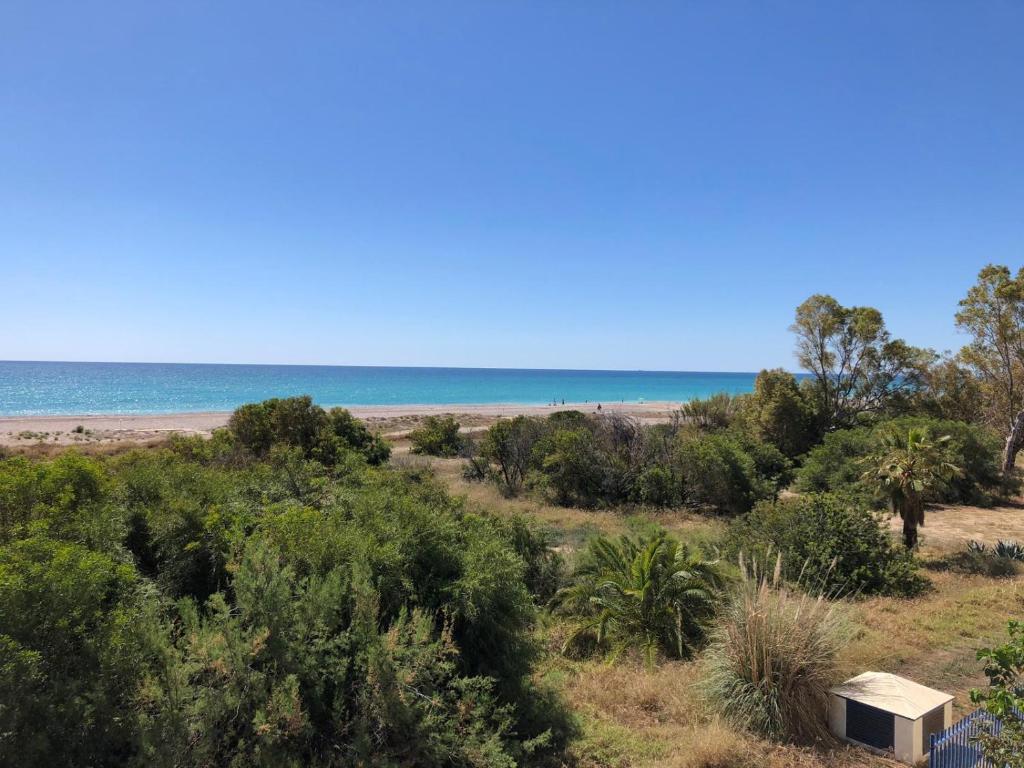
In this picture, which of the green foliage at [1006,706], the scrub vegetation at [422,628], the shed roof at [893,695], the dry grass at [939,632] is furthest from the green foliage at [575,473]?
the green foliage at [1006,706]

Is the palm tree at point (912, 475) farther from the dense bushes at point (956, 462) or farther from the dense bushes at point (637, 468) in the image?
the dense bushes at point (956, 462)

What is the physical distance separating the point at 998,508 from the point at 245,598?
2594cm

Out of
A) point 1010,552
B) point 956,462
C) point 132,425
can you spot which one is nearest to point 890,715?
point 1010,552

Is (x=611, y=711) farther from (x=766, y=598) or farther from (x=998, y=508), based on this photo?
(x=998, y=508)

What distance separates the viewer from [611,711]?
5898 millimetres

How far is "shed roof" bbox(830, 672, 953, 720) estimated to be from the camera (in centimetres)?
515

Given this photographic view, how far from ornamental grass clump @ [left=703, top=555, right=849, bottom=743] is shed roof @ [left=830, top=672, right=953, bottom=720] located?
224mm

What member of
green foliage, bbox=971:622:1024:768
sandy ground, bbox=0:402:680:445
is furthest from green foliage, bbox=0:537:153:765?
sandy ground, bbox=0:402:680:445

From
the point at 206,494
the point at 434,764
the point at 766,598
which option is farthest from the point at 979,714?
the point at 206,494

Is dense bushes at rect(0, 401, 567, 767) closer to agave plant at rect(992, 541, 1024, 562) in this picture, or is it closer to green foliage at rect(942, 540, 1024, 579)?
green foliage at rect(942, 540, 1024, 579)

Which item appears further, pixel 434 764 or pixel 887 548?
pixel 887 548

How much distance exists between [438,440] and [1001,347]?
27.8 m

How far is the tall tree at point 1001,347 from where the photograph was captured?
2428 centimetres

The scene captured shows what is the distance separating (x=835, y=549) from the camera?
10.6m
